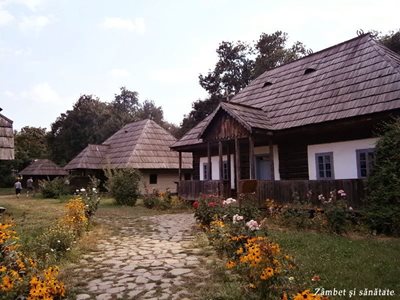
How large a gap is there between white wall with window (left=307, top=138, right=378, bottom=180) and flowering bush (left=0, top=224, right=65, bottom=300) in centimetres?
910

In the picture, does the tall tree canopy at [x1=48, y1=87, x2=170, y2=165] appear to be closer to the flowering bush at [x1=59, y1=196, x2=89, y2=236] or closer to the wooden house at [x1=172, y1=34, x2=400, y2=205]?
the wooden house at [x1=172, y1=34, x2=400, y2=205]

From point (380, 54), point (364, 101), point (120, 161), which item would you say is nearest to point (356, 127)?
point (364, 101)

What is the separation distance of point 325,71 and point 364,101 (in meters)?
4.03

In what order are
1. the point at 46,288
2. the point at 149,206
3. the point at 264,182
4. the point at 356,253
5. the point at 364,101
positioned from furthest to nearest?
the point at 149,206, the point at 264,182, the point at 364,101, the point at 356,253, the point at 46,288

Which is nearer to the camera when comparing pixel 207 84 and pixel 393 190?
pixel 393 190

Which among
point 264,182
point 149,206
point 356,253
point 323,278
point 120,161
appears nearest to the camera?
point 323,278

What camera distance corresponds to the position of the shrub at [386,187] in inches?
323

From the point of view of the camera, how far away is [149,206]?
16.5m

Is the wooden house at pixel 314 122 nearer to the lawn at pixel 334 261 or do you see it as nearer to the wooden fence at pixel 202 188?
the wooden fence at pixel 202 188

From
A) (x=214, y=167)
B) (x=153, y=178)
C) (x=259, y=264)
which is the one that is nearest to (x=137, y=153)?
(x=153, y=178)

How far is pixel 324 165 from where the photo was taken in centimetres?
1232

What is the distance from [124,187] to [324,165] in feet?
31.8

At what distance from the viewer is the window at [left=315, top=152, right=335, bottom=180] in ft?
39.7

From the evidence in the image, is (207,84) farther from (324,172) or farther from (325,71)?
(324,172)
